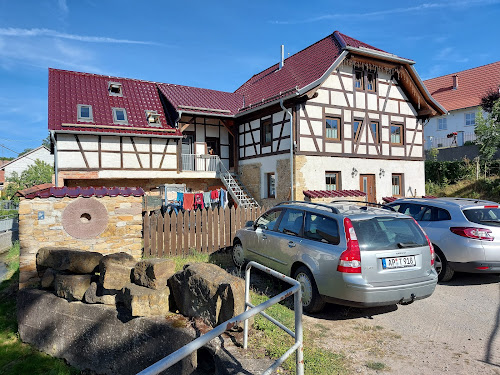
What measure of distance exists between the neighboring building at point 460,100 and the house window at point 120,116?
23.3 metres

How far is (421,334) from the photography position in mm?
4027

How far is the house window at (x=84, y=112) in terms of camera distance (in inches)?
619

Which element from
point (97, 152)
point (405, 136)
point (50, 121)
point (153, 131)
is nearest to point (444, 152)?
point (405, 136)

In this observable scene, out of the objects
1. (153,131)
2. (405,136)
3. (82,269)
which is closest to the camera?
(82,269)

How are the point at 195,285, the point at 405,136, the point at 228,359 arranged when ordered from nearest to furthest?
the point at 228,359, the point at 195,285, the point at 405,136

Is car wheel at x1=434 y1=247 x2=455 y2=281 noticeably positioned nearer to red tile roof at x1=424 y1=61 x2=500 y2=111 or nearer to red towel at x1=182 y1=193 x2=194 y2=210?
red towel at x1=182 y1=193 x2=194 y2=210

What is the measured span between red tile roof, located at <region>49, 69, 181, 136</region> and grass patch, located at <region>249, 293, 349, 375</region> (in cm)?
1418

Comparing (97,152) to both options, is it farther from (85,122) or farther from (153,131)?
(153,131)

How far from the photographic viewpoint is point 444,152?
945 inches

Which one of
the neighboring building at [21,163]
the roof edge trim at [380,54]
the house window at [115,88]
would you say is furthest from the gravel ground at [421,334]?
the neighboring building at [21,163]

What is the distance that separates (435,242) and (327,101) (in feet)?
35.0

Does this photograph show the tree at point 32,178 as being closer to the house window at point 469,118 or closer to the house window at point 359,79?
the house window at point 359,79

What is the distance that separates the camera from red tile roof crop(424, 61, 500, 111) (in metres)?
26.3

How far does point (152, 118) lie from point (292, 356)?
1626cm
